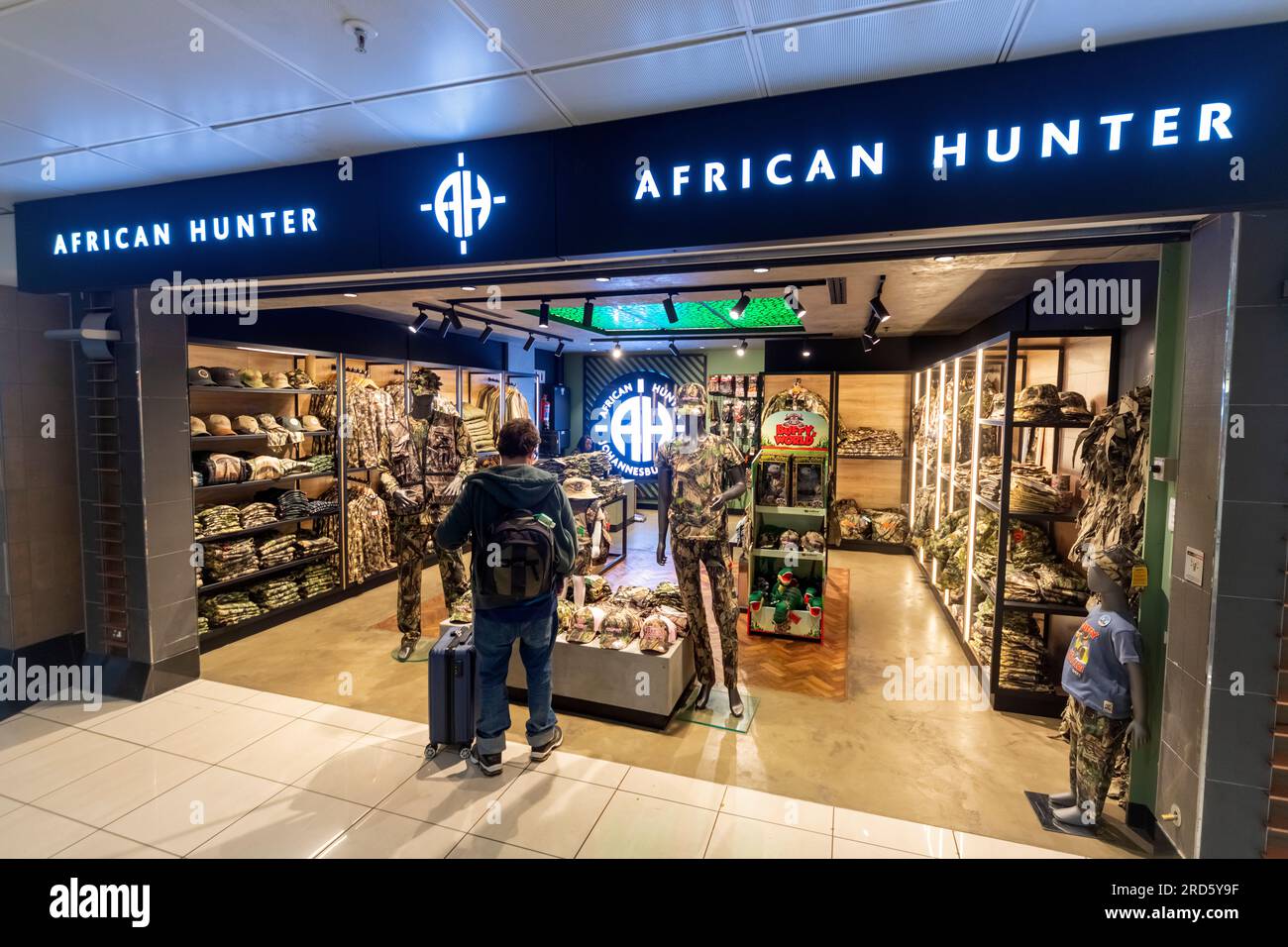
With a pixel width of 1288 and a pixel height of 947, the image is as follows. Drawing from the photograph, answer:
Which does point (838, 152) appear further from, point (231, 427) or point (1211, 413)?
point (231, 427)

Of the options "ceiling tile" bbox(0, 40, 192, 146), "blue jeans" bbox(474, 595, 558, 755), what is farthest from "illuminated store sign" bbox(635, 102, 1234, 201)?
"ceiling tile" bbox(0, 40, 192, 146)

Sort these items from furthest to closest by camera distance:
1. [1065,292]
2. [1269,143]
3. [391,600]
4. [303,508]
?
[391,600], [303,508], [1065,292], [1269,143]

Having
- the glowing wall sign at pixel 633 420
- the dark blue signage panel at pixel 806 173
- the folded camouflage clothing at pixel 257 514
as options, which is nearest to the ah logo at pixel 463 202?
the dark blue signage panel at pixel 806 173

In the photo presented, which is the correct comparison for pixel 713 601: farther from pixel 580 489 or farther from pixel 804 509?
pixel 580 489

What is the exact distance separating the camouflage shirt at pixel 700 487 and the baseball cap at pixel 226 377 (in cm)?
421

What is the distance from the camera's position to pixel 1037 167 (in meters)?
2.19

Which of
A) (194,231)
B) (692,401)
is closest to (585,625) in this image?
(692,401)

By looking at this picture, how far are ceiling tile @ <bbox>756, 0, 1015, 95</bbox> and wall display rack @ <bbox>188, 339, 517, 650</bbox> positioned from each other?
3.82 meters

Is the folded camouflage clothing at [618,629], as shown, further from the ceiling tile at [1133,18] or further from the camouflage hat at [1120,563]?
the ceiling tile at [1133,18]

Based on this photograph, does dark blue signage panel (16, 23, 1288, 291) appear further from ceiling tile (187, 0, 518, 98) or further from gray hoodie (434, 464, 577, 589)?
gray hoodie (434, 464, 577, 589)

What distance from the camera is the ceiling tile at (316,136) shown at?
9.11ft

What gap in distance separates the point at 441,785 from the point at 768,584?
3.40 meters

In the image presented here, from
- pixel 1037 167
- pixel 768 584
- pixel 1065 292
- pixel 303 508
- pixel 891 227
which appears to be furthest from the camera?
pixel 303 508

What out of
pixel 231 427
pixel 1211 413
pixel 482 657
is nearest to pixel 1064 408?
pixel 1211 413
